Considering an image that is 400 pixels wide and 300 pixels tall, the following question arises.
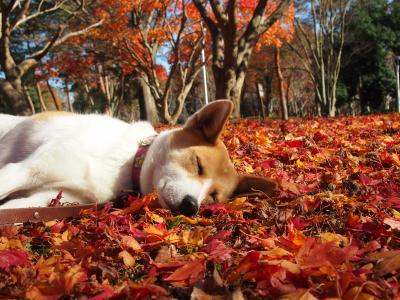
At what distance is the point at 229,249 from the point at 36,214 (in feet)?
4.40

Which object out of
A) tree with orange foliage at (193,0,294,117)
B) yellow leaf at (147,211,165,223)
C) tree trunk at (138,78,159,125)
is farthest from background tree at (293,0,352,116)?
yellow leaf at (147,211,165,223)

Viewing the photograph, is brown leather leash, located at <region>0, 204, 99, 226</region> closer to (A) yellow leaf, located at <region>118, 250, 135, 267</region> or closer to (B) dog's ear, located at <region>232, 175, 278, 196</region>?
(A) yellow leaf, located at <region>118, 250, 135, 267</region>

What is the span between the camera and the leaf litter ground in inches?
61.4

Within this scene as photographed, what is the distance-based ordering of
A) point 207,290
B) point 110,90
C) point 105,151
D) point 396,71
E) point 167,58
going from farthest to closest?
point 396,71, point 110,90, point 167,58, point 105,151, point 207,290

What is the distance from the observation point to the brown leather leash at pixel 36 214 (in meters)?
2.64

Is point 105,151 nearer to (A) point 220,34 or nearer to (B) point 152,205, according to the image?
(B) point 152,205

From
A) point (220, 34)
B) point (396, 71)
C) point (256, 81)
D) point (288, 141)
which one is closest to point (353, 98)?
point (396, 71)

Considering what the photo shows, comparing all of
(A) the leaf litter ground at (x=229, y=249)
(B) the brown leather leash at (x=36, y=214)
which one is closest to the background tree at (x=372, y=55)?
(A) the leaf litter ground at (x=229, y=249)

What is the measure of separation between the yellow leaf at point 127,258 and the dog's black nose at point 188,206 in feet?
2.89

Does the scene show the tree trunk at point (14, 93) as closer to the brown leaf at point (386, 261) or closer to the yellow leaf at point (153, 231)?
the yellow leaf at point (153, 231)

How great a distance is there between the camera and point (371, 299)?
1.45 meters

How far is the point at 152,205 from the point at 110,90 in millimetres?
27465

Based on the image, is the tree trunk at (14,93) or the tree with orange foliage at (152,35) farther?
the tree with orange foliage at (152,35)

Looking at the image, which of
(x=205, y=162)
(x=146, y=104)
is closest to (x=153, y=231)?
(x=205, y=162)
